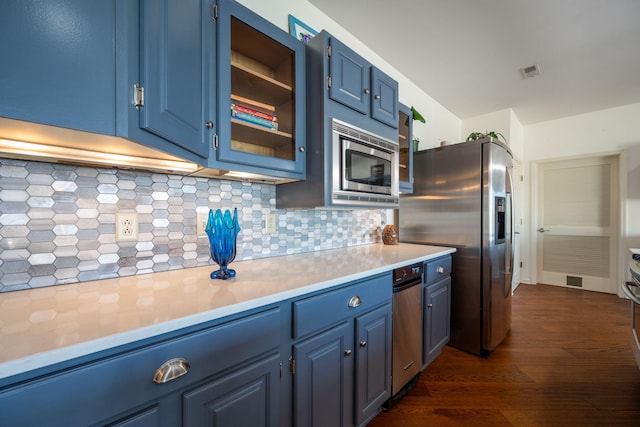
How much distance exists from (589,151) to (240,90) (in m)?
4.99

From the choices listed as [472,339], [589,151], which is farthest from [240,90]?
[589,151]

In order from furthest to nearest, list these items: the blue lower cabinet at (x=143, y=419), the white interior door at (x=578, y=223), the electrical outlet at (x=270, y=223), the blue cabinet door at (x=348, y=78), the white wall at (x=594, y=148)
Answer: the white interior door at (x=578, y=223) < the white wall at (x=594, y=148) < the electrical outlet at (x=270, y=223) < the blue cabinet door at (x=348, y=78) < the blue lower cabinet at (x=143, y=419)

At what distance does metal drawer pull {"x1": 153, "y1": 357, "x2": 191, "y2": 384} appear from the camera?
642 mm

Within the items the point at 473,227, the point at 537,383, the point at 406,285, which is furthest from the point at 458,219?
the point at 537,383

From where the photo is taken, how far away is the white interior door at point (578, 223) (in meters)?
3.70

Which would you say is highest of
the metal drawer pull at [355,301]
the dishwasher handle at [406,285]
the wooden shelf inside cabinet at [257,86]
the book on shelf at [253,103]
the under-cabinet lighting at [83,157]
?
the wooden shelf inside cabinet at [257,86]

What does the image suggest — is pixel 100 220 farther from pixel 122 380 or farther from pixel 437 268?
pixel 437 268

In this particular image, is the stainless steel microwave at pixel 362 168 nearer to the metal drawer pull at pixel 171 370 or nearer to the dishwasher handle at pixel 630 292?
the metal drawer pull at pixel 171 370

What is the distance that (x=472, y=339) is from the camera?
7.01 feet

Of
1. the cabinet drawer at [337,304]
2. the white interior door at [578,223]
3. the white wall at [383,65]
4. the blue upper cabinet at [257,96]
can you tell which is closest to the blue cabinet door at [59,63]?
the blue upper cabinet at [257,96]

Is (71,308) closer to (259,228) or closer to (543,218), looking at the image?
(259,228)

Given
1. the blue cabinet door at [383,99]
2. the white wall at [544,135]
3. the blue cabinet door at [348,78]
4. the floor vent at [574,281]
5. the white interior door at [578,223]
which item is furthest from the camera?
the floor vent at [574,281]

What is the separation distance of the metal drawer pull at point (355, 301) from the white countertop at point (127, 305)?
0.34 feet

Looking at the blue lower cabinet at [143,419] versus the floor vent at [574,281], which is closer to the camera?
the blue lower cabinet at [143,419]
